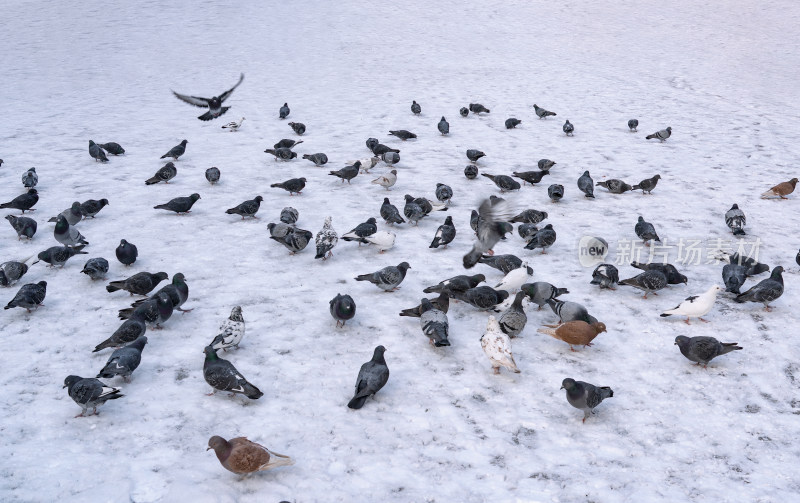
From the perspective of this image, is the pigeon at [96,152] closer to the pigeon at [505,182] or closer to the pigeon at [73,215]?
the pigeon at [73,215]

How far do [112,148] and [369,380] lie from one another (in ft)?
38.4

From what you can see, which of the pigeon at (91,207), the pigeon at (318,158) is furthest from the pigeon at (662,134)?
the pigeon at (91,207)

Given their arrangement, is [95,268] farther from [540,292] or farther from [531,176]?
[531,176]

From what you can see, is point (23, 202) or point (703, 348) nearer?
point (703, 348)

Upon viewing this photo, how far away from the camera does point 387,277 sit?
8094mm

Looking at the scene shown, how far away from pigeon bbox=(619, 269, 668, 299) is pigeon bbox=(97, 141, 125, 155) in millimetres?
12561

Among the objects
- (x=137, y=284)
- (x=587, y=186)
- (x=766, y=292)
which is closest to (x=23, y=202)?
(x=137, y=284)

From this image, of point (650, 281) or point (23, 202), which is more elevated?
point (650, 281)

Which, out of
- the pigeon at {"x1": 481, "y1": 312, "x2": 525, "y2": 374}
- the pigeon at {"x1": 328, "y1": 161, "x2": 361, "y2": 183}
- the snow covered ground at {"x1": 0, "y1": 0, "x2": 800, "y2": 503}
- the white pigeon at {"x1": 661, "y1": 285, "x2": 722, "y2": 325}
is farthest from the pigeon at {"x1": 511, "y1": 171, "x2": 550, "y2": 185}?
the pigeon at {"x1": 481, "y1": 312, "x2": 525, "y2": 374}

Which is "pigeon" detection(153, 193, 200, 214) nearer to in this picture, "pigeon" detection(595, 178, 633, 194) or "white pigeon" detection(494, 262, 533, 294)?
"white pigeon" detection(494, 262, 533, 294)

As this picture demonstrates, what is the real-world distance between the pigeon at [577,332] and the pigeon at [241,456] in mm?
3580

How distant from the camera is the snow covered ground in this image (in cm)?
499

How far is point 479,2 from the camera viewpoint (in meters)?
34.7

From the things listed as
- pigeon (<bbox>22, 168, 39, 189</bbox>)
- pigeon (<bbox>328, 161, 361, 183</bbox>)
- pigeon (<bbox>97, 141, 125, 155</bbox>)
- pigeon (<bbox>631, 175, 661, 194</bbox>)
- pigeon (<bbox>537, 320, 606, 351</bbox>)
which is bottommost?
pigeon (<bbox>97, 141, 125, 155</bbox>)
